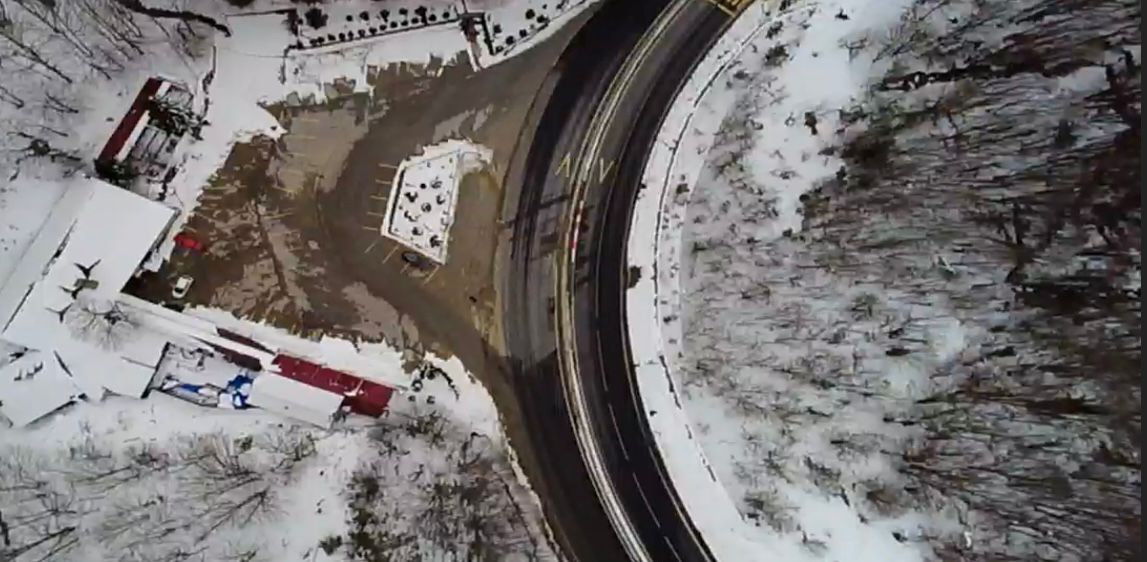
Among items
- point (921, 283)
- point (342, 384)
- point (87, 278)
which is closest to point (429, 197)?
point (342, 384)

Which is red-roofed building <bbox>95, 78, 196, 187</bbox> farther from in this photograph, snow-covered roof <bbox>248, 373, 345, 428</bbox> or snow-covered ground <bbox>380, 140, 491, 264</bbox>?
snow-covered roof <bbox>248, 373, 345, 428</bbox>

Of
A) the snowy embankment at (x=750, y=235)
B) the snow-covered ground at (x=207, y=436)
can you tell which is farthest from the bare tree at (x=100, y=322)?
the snowy embankment at (x=750, y=235)

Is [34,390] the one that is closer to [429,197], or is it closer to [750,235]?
[429,197]

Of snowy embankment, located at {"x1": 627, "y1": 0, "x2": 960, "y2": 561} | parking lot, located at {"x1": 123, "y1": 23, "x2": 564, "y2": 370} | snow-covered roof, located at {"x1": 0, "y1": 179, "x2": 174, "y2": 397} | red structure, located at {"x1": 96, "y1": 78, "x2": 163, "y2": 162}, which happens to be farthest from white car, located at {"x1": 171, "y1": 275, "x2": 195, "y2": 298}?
snowy embankment, located at {"x1": 627, "y1": 0, "x2": 960, "y2": 561}

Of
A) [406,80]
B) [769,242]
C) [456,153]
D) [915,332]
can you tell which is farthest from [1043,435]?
[406,80]

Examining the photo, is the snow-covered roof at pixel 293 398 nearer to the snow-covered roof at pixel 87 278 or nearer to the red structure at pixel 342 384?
the red structure at pixel 342 384

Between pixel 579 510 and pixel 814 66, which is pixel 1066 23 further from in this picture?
pixel 579 510
